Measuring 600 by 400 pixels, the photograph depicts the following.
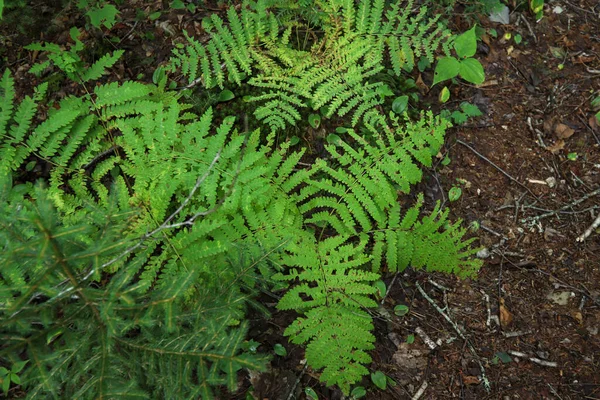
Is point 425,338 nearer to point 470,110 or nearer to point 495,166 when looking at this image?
point 495,166

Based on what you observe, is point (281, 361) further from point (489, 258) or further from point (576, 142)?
point (576, 142)

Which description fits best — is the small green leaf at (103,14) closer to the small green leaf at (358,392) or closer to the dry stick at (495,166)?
the dry stick at (495,166)

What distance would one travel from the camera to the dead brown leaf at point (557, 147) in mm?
4109

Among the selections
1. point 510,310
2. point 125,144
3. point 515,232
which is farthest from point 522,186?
point 125,144

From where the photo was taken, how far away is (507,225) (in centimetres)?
382

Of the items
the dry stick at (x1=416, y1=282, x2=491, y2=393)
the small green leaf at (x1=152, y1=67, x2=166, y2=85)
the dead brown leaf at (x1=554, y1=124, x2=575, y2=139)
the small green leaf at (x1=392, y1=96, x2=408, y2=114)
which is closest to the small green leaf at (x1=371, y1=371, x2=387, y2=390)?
the dry stick at (x1=416, y1=282, x2=491, y2=393)

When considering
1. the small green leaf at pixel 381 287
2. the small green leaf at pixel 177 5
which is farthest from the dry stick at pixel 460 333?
the small green leaf at pixel 177 5

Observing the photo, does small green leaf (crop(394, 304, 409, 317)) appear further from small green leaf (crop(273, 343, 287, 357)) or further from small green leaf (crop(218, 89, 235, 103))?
small green leaf (crop(218, 89, 235, 103))

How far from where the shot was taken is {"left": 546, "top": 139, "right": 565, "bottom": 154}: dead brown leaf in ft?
13.5

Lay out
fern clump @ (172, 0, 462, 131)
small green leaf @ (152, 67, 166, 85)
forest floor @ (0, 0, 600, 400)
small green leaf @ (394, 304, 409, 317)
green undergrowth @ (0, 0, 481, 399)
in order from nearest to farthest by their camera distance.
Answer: green undergrowth @ (0, 0, 481, 399) < forest floor @ (0, 0, 600, 400) < small green leaf @ (394, 304, 409, 317) < fern clump @ (172, 0, 462, 131) < small green leaf @ (152, 67, 166, 85)

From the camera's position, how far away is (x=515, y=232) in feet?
12.4

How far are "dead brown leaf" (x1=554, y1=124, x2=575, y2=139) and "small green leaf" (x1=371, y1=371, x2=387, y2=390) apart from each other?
2783 mm

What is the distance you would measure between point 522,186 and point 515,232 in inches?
17.6

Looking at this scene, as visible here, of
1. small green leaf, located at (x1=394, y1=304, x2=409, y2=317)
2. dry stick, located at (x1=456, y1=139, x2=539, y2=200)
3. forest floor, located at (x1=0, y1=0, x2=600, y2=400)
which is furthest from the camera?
dry stick, located at (x1=456, y1=139, x2=539, y2=200)
